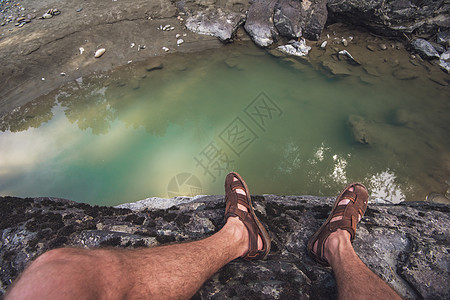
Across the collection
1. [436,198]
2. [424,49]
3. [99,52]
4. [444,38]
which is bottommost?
[436,198]

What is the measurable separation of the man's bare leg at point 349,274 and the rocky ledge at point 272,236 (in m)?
0.12

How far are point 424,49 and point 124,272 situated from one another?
718cm

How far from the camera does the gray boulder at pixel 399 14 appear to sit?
5.64 meters

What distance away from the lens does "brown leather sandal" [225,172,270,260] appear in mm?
1933

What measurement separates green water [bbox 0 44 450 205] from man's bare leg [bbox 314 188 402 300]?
191 centimetres

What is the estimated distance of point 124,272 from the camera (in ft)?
4.17

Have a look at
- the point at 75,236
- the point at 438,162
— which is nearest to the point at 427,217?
the point at 438,162

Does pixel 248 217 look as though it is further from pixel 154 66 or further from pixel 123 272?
pixel 154 66

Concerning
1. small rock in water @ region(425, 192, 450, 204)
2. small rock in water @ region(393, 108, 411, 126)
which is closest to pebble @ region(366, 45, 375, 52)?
small rock in water @ region(393, 108, 411, 126)

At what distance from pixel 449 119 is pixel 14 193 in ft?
24.5

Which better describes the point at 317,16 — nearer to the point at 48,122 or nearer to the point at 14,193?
the point at 48,122

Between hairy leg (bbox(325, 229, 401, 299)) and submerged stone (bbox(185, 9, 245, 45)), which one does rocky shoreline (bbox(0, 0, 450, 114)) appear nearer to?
submerged stone (bbox(185, 9, 245, 45))

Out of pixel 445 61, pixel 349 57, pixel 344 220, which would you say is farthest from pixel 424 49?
pixel 344 220

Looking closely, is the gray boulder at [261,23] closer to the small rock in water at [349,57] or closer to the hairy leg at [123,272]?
the small rock in water at [349,57]
